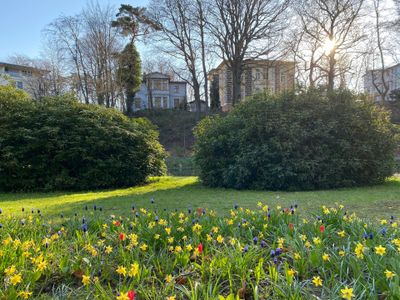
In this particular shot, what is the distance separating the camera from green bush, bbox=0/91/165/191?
11.1 m

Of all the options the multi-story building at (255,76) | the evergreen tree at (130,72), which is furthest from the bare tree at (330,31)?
the evergreen tree at (130,72)

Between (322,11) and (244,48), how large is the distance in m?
7.77

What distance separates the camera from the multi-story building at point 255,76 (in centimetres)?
2948

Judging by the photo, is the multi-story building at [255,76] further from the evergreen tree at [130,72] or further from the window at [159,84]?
the window at [159,84]

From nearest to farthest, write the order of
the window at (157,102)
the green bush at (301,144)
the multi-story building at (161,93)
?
the green bush at (301,144) → the multi-story building at (161,93) → the window at (157,102)

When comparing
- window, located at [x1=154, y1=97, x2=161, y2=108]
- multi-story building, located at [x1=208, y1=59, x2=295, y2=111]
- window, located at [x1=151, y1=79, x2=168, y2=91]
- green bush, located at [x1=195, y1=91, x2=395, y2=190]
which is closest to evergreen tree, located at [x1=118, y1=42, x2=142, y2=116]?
multi-story building, located at [x1=208, y1=59, x2=295, y2=111]

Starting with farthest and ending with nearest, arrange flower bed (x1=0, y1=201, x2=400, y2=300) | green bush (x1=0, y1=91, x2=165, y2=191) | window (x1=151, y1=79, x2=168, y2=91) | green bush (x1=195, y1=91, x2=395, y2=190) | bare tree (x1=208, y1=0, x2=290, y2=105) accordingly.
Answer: window (x1=151, y1=79, x2=168, y2=91)
bare tree (x1=208, y1=0, x2=290, y2=105)
green bush (x1=0, y1=91, x2=165, y2=191)
green bush (x1=195, y1=91, x2=395, y2=190)
flower bed (x1=0, y1=201, x2=400, y2=300)

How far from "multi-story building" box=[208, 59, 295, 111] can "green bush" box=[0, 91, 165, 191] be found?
1581cm

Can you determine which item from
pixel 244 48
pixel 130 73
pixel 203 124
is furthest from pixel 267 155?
pixel 130 73

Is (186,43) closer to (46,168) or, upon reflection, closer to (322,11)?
(322,11)

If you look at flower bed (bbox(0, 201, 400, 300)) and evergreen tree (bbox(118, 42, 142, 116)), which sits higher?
evergreen tree (bbox(118, 42, 142, 116))

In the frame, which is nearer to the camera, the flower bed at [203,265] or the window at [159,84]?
the flower bed at [203,265]

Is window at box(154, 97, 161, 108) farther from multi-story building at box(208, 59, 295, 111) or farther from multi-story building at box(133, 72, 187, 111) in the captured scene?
multi-story building at box(208, 59, 295, 111)

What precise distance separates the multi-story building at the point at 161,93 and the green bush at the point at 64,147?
34.9m
